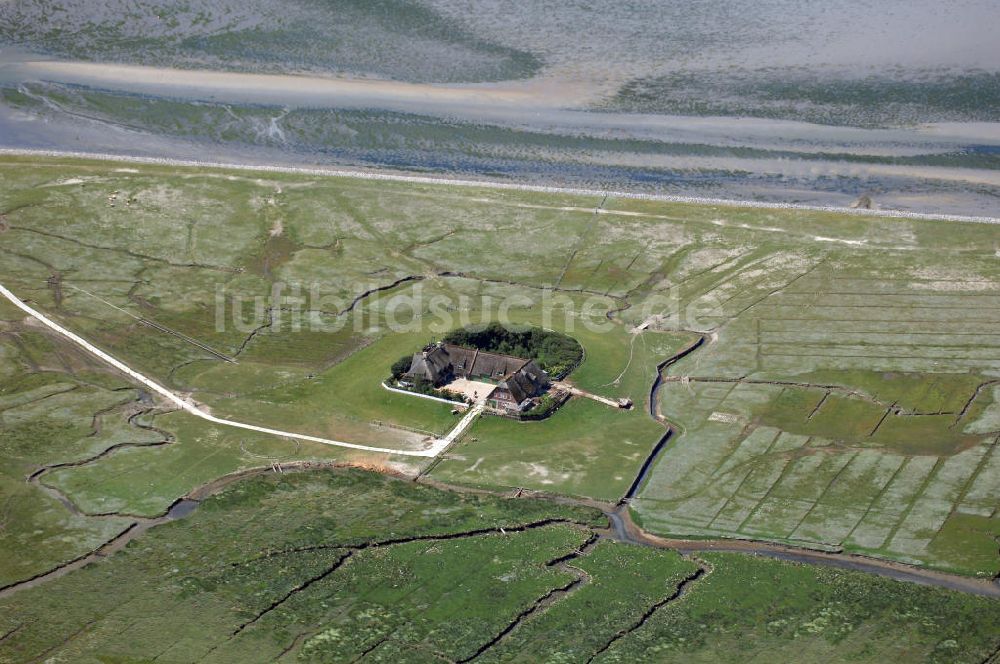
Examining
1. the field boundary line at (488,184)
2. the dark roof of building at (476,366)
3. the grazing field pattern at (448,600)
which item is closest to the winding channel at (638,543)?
the grazing field pattern at (448,600)

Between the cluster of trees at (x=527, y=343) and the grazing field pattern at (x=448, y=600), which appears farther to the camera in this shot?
the cluster of trees at (x=527, y=343)

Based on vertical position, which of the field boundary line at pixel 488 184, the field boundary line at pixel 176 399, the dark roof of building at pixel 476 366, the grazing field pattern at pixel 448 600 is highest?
the field boundary line at pixel 488 184

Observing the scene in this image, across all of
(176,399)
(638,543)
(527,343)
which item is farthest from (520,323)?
(638,543)

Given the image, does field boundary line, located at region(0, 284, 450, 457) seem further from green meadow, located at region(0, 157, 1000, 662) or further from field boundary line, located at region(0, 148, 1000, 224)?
field boundary line, located at region(0, 148, 1000, 224)

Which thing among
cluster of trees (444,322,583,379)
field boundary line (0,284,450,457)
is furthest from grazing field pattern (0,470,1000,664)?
cluster of trees (444,322,583,379)

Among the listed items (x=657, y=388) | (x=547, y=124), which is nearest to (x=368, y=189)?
(x=547, y=124)

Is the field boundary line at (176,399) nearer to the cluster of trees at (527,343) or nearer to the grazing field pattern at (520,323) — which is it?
the grazing field pattern at (520,323)

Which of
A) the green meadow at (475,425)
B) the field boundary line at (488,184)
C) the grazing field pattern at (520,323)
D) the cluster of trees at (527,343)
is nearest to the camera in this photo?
the green meadow at (475,425)
